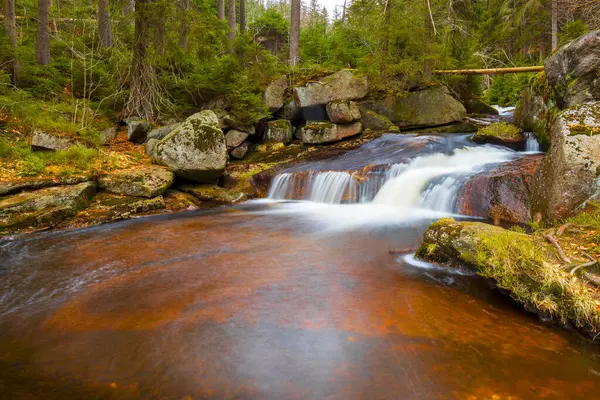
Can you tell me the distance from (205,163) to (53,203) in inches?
139

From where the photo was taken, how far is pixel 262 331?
356 cm

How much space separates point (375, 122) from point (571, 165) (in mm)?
9222

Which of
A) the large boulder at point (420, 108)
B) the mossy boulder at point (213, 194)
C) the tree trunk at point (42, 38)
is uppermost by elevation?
the tree trunk at point (42, 38)

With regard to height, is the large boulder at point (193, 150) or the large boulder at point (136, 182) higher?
the large boulder at point (193, 150)

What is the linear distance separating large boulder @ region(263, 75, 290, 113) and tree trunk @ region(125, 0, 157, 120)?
13.7 feet

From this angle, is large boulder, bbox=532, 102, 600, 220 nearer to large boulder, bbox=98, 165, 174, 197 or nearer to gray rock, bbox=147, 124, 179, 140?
large boulder, bbox=98, 165, 174, 197

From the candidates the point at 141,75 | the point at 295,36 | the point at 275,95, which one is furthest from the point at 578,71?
the point at 141,75

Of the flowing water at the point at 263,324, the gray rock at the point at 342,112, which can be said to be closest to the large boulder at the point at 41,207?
the flowing water at the point at 263,324

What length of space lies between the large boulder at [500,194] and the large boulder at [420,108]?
630cm

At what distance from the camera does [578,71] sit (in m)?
7.92

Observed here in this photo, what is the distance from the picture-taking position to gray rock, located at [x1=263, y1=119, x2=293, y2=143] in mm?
13641

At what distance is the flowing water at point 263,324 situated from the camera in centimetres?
278

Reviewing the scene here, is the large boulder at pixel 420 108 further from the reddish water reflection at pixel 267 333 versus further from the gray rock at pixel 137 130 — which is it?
the reddish water reflection at pixel 267 333

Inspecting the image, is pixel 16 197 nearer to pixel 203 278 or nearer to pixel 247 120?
pixel 203 278
